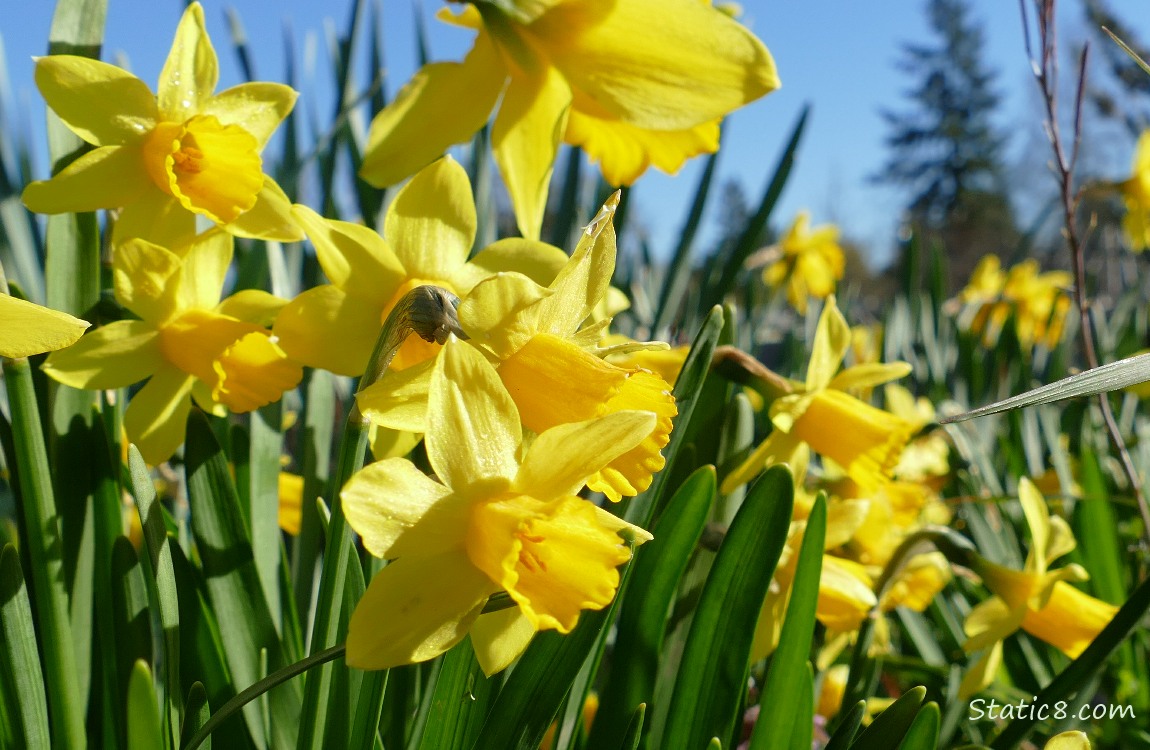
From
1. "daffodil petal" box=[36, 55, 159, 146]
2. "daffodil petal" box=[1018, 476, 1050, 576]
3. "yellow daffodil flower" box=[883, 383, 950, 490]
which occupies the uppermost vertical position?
"daffodil petal" box=[36, 55, 159, 146]

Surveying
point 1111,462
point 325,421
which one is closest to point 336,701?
point 325,421

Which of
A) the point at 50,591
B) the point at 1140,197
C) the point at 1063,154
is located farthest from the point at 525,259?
the point at 1140,197

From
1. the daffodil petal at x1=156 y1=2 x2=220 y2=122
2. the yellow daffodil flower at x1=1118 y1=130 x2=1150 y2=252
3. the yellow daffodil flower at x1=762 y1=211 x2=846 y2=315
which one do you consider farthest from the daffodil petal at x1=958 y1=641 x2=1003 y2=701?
the yellow daffodil flower at x1=762 y1=211 x2=846 y2=315

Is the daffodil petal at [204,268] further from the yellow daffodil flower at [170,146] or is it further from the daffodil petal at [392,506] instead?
the daffodil petal at [392,506]

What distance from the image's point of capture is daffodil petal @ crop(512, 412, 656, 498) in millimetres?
544

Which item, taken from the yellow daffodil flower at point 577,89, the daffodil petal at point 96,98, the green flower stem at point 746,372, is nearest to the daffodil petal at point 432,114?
the yellow daffodil flower at point 577,89

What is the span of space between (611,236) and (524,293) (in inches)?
3.6

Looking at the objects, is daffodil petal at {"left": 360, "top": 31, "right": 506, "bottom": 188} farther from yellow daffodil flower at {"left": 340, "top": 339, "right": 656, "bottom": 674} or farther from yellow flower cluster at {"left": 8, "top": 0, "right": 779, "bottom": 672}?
yellow daffodil flower at {"left": 340, "top": 339, "right": 656, "bottom": 674}

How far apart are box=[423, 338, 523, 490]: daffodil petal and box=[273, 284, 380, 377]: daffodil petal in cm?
23

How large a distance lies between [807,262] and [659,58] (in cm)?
313

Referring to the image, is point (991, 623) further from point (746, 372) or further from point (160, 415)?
point (160, 415)

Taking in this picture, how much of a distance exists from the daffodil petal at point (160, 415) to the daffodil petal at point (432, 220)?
11.1 inches

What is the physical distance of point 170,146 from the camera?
791mm

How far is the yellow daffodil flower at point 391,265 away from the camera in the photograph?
2.47 ft
